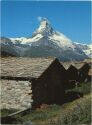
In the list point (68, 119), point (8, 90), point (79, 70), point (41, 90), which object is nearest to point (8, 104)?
point (8, 90)

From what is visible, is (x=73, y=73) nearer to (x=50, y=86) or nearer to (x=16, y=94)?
(x=50, y=86)

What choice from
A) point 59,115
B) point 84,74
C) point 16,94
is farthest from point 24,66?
point 84,74

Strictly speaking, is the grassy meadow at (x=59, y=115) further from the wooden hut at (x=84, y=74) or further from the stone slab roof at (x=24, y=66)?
the wooden hut at (x=84, y=74)

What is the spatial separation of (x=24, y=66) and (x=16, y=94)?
381cm

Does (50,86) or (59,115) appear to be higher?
(50,86)

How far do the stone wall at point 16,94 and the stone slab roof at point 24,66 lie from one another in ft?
2.87

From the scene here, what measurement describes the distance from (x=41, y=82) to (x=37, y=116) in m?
6.84

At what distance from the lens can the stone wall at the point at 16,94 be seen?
32000 mm

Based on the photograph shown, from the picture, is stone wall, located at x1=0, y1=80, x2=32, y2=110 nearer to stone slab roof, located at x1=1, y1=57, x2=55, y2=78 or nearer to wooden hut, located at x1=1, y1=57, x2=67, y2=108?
wooden hut, located at x1=1, y1=57, x2=67, y2=108

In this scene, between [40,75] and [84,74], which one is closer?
[40,75]

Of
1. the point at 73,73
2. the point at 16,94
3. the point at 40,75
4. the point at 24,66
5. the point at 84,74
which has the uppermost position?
the point at 24,66

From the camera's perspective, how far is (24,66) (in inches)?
1394

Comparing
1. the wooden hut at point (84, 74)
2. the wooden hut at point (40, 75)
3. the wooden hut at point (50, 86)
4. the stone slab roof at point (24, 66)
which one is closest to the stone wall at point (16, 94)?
the wooden hut at point (40, 75)

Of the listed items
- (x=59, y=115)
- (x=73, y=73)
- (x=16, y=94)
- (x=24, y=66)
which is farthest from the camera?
(x=73, y=73)
